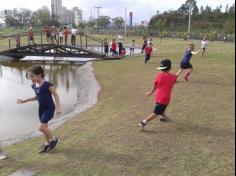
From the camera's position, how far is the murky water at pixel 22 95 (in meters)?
9.98

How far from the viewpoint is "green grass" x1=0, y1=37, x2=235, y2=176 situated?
5371mm

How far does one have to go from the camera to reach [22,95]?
14398 millimetres

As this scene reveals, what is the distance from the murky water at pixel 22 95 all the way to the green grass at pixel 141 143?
1.87 m

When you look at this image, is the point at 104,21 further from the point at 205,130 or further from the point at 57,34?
the point at 205,130

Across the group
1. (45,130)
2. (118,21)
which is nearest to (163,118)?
(45,130)

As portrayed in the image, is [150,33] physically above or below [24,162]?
above

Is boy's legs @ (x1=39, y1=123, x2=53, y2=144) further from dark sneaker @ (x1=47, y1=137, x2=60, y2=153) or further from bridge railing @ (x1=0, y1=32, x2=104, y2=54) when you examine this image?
bridge railing @ (x1=0, y1=32, x2=104, y2=54)

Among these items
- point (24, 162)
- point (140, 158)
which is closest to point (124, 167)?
point (140, 158)

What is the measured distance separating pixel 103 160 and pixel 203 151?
173 cm

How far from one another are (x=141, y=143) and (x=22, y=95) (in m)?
9.16

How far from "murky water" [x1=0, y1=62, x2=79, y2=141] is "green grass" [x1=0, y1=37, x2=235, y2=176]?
1.87 m

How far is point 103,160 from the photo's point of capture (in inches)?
227

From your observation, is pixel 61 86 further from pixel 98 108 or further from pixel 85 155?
pixel 85 155

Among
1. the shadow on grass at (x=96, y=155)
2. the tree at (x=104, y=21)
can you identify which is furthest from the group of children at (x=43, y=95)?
the tree at (x=104, y=21)
